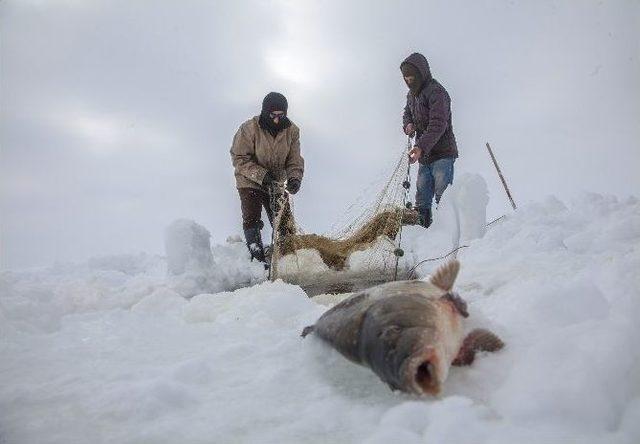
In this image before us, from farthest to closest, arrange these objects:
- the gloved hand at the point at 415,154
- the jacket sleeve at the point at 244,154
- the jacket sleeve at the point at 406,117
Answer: the jacket sleeve at the point at 406,117 < the jacket sleeve at the point at 244,154 < the gloved hand at the point at 415,154

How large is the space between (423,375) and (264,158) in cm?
591

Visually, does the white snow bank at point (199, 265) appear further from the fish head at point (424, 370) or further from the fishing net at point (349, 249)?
the fish head at point (424, 370)

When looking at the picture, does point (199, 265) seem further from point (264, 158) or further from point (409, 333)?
point (409, 333)

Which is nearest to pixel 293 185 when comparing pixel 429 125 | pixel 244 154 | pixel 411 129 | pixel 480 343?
pixel 244 154

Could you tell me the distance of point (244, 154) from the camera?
7148 millimetres

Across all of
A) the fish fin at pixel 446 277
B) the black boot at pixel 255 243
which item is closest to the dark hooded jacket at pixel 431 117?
the black boot at pixel 255 243

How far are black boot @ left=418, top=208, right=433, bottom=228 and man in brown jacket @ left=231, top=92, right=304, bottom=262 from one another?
7.18ft

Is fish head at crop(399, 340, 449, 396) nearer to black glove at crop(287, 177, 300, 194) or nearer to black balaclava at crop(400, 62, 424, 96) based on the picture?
black glove at crop(287, 177, 300, 194)

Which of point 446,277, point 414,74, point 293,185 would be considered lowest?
point 446,277

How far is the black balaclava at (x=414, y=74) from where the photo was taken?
7.18 meters

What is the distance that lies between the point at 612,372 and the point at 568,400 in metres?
0.20

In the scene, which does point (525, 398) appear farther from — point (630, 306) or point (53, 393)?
point (53, 393)

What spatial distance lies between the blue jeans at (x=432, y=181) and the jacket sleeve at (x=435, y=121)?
0.41m

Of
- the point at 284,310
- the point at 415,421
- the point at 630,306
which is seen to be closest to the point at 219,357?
the point at 284,310
